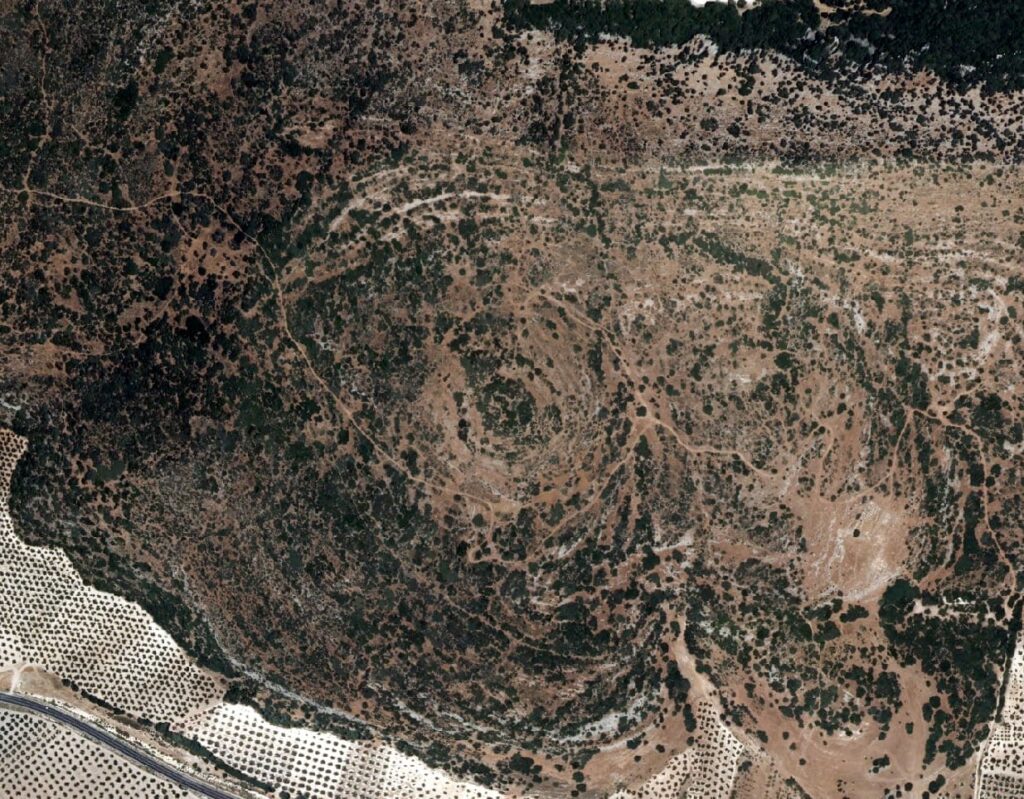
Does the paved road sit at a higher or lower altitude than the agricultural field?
lower

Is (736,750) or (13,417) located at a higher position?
(13,417)

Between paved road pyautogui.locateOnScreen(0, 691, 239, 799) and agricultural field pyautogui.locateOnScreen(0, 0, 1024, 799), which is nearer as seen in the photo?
agricultural field pyautogui.locateOnScreen(0, 0, 1024, 799)

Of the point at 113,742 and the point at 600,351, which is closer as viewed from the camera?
the point at 600,351

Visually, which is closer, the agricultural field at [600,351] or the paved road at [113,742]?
the agricultural field at [600,351]

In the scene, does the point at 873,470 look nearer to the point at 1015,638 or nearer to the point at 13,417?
the point at 1015,638

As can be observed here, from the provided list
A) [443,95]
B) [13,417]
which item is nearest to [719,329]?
[443,95]
